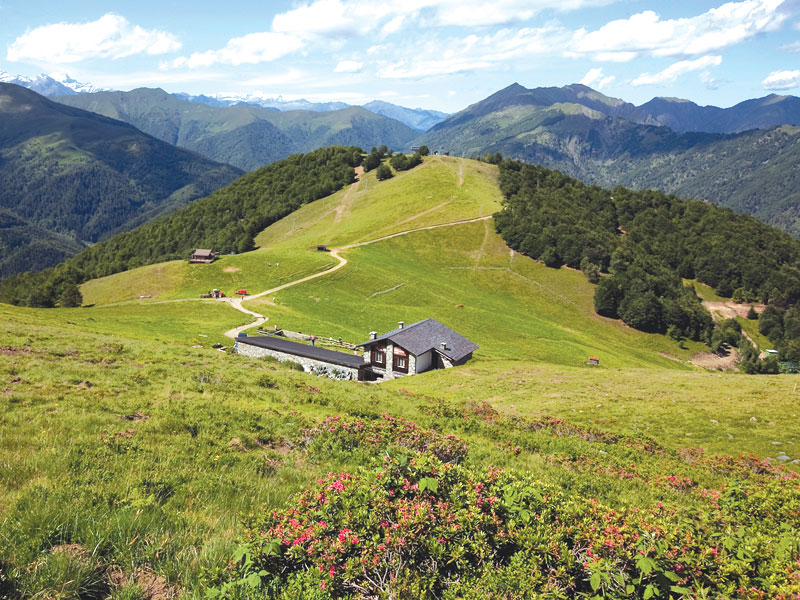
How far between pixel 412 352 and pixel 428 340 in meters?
4.17

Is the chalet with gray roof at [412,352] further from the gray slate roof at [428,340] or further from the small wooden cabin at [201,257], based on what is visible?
the small wooden cabin at [201,257]

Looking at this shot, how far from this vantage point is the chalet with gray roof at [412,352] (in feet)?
189

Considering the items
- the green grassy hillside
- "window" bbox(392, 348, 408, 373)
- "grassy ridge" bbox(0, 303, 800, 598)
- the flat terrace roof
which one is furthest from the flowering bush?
the flat terrace roof

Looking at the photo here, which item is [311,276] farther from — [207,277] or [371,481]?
[371,481]

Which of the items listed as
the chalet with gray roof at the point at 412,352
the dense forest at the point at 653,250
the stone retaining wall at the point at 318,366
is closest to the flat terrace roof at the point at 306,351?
the stone retaining wall at the point at 318,366

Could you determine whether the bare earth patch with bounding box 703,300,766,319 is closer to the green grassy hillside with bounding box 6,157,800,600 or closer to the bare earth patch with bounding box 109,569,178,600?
the green grassy hillside with bounding box 6,157,800,600

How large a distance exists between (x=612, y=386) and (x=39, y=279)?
483 feet

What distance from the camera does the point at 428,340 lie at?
196 ft

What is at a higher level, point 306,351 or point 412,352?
point 412,352

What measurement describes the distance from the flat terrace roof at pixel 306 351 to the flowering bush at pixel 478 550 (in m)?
51.0

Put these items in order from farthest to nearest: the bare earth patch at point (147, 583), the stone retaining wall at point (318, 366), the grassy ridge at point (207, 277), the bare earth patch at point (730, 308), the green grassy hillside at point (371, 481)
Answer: the bare earth patch at point (730, 308), the grassy ridge at point (207, 277), the stone retaining wall at point (318, 366), the green grassy hillside at point (371, 481), the bare earth patch at point (147, 583)

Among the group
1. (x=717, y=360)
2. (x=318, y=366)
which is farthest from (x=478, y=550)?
(x=717, y=360)

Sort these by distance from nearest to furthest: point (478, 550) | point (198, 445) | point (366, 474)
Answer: point (478, 550), point (366, 474), point (198, 445)

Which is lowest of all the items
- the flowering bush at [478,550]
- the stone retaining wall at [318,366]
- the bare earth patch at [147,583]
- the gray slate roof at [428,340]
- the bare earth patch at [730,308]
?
the bare earth patch at [730,308]
